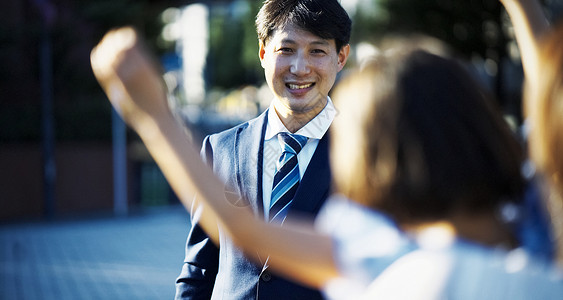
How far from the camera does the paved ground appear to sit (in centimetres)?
678

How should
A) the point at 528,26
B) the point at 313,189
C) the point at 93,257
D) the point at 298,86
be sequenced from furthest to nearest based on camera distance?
1. the point at 93,257
2. the point at 298,86
3. the point at 313,189
4. the point at 528,26

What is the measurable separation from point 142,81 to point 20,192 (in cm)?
1143

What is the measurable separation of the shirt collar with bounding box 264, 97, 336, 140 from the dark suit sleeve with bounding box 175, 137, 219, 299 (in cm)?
25

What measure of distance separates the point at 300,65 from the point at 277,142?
0.91ft

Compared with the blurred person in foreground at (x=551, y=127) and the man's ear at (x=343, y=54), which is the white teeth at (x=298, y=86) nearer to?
the man's ear at (x=343, y=54)

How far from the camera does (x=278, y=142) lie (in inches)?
84.5

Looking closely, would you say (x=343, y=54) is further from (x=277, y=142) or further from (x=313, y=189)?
(x=313, y=189)

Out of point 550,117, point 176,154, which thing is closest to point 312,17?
point 176,154

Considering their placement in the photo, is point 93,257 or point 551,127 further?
point 93,257

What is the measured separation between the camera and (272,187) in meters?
2.05

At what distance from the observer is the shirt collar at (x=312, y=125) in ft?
7.00

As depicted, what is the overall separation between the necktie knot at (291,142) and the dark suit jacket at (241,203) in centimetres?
7

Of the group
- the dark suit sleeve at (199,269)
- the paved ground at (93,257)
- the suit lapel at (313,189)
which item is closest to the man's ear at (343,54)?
the suit lapel at (313,189)

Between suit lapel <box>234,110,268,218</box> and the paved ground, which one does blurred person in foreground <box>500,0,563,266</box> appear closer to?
suit lapel <box>234,110,268,218</box>
